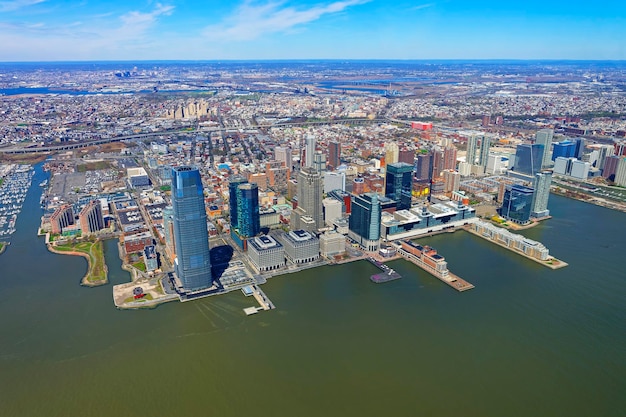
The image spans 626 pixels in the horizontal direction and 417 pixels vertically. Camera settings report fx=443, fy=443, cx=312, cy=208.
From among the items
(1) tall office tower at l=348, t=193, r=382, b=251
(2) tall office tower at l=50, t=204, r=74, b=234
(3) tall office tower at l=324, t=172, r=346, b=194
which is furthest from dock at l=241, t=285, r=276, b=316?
(3) tall office tower at l=324, t=172, r=346, b=194

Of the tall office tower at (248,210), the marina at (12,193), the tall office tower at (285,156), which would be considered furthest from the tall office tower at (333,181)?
the marina at (12,193)

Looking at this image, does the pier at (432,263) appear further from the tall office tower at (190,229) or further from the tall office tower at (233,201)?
the tall office tower at (190,229)

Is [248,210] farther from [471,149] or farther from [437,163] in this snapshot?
[471,149]

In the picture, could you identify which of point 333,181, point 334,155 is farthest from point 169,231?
point 334,155

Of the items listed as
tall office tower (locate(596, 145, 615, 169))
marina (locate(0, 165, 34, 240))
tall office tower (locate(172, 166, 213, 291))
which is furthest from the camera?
tall office tower (locate(596, 145, 615, 169))

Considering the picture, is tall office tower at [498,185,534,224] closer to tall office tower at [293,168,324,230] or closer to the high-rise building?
tall office tower at [293,168,324,230]

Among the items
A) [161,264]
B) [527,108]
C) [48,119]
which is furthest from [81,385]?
[527,108]
